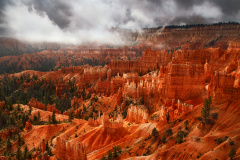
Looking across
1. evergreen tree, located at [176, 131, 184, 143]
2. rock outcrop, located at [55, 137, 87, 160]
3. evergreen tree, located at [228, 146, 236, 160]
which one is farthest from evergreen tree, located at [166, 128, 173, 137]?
rock outcrop, located at [55, 137, 87, 160]

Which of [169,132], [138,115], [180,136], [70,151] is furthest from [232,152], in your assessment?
[138,115]

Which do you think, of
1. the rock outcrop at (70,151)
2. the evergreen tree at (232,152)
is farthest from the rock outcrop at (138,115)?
the evergreen tree at (232,152)

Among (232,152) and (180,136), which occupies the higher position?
(232,152)

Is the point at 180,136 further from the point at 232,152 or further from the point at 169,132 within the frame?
the point at 232,152

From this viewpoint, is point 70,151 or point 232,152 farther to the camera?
point 70,151

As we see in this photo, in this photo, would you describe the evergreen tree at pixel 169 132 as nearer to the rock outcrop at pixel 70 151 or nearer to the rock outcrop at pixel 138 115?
the rock outcrop at pixel 70 151

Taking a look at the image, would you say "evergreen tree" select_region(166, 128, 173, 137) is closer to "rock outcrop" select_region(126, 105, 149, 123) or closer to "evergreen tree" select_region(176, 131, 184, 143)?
"evergreen tree" select_region(176, 131, 184, 143)

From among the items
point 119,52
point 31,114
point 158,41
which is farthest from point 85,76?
point 158,41

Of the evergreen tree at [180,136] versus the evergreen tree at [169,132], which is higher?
the evergreen tree at [180,136]

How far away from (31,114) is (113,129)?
30.4 metres

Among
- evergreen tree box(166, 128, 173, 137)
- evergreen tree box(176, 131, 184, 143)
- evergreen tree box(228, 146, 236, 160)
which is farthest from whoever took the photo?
evergreen tree box(166, 128, 173, 137)

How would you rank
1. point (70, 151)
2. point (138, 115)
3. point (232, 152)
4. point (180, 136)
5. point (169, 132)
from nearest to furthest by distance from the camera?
1. point (232, 152)
2. point (180, 136)
3. point (169, 132)
4. point (70, 151)
5. point (138, 115)

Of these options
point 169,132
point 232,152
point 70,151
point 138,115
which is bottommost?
point 70,151

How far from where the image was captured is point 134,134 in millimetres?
38531
